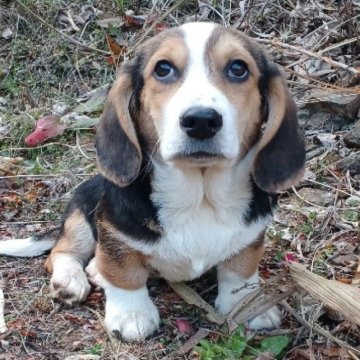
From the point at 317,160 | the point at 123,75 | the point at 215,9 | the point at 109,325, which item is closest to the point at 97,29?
the point at 215,9

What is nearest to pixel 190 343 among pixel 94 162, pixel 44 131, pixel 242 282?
pixel 242 282

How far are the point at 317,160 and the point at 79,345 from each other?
7.45 feet

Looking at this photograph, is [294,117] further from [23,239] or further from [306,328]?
[23,239]

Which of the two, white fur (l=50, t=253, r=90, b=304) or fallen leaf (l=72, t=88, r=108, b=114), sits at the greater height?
white fur (l=50, t=253, r=90, b=304)

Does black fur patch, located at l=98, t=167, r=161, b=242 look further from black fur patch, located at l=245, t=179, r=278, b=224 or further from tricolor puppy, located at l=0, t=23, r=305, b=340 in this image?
black fur patch, located at l=245, t=179, r=278, b=224

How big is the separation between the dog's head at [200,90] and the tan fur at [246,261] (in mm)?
338

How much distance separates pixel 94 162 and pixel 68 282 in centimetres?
176

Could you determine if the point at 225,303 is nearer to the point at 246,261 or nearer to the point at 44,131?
the point at 246,261

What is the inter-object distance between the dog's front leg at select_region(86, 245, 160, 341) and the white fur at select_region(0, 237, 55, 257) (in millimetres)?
774

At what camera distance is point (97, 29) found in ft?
23.6

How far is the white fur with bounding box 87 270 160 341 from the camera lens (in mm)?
3686

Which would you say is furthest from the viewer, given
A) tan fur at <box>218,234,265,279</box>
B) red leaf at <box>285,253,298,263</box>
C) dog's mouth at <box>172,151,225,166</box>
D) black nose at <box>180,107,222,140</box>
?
red leaf at <box>285,253,298,263</box>

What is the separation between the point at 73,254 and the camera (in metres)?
4.30

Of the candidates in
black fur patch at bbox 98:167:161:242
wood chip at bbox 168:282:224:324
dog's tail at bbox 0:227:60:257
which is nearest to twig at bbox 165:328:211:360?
wood chip at bbox 168:282:224:324
